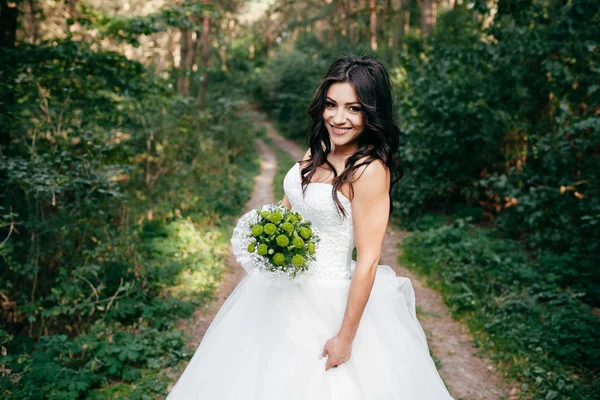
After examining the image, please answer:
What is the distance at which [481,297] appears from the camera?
554 centimetres

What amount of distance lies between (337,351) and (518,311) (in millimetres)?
3909

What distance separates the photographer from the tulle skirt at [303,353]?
6.74 ft

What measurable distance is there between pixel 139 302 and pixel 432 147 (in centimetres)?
654

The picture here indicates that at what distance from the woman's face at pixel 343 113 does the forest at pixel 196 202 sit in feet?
2.56

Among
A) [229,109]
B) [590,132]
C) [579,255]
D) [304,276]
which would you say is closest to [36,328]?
[304,276]

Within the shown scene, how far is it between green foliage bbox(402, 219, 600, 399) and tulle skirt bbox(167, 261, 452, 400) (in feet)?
7.59

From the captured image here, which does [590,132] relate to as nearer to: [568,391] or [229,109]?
[568,391]

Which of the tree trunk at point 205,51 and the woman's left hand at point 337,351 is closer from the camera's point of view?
the woman's left hand at point 337,351

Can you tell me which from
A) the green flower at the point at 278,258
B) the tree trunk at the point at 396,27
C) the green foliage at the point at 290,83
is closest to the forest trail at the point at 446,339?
the green flower at the point at 278,258

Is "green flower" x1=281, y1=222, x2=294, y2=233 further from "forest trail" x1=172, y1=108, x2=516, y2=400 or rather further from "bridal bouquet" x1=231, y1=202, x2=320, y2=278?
"forest trail" x1=172, y1=108, x2=516, y2=400

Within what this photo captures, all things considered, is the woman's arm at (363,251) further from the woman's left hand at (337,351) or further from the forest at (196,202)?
the forest at (196,202)

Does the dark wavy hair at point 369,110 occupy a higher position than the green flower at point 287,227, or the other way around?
the dark wavy hair at point 369,110

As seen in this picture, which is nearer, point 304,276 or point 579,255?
point 304,276

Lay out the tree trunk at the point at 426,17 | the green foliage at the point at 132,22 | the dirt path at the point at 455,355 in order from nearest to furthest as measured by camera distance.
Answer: the dirt path at the point at 455,355, the green foliage at the point at 132,22, the tree trunk at the point at 426,17
